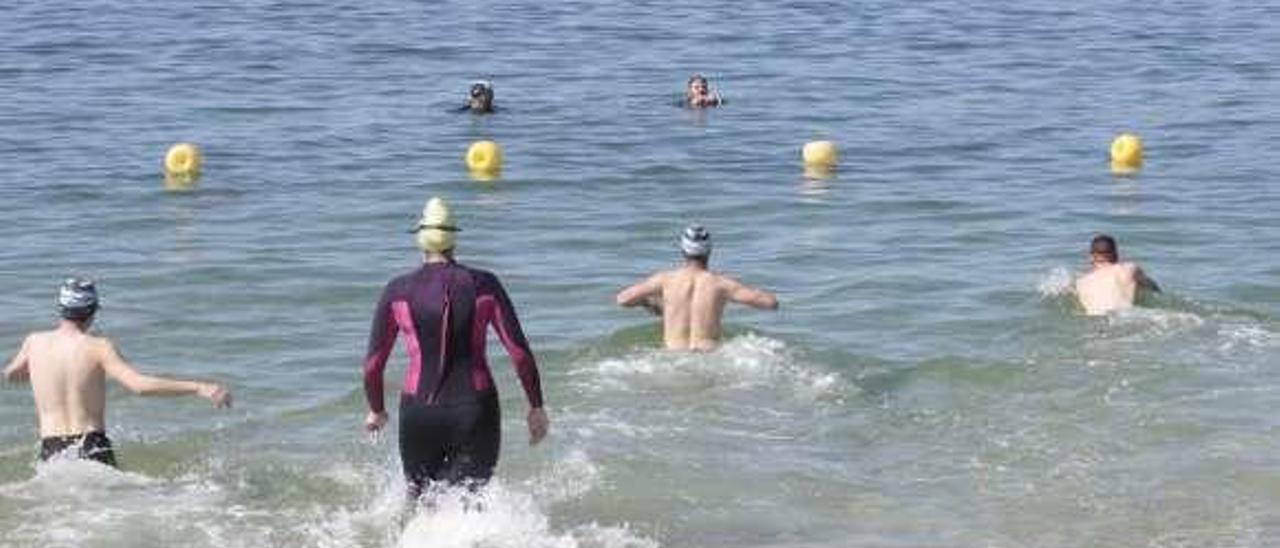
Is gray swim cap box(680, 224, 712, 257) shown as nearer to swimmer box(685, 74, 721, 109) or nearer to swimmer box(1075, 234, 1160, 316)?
swimmer box(1075, 234, 1160, 316)

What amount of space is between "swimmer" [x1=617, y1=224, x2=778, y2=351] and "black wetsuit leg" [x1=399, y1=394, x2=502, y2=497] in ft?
16.1

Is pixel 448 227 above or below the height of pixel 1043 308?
above

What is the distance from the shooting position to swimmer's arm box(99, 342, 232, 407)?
11727mm

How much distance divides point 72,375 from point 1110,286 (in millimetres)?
8639

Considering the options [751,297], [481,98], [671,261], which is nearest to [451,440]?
[751,297]

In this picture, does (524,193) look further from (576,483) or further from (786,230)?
(576,483)

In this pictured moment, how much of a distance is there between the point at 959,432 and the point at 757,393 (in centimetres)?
158

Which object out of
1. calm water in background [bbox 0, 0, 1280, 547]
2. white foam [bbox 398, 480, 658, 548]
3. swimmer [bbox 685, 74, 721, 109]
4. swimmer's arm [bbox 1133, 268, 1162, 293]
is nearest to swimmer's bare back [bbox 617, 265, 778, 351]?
calm water in background [bbox 0, 0, 1280, 547]

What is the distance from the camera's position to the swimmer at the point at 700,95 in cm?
3152

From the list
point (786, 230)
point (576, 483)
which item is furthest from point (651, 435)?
point (786, 230)

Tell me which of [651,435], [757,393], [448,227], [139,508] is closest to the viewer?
[448,227]

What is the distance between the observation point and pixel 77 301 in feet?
41.2

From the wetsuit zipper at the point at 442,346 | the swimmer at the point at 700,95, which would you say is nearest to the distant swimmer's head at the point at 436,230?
the wetsuit zipper at the point at 442,346

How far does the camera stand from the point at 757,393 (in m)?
16.0
